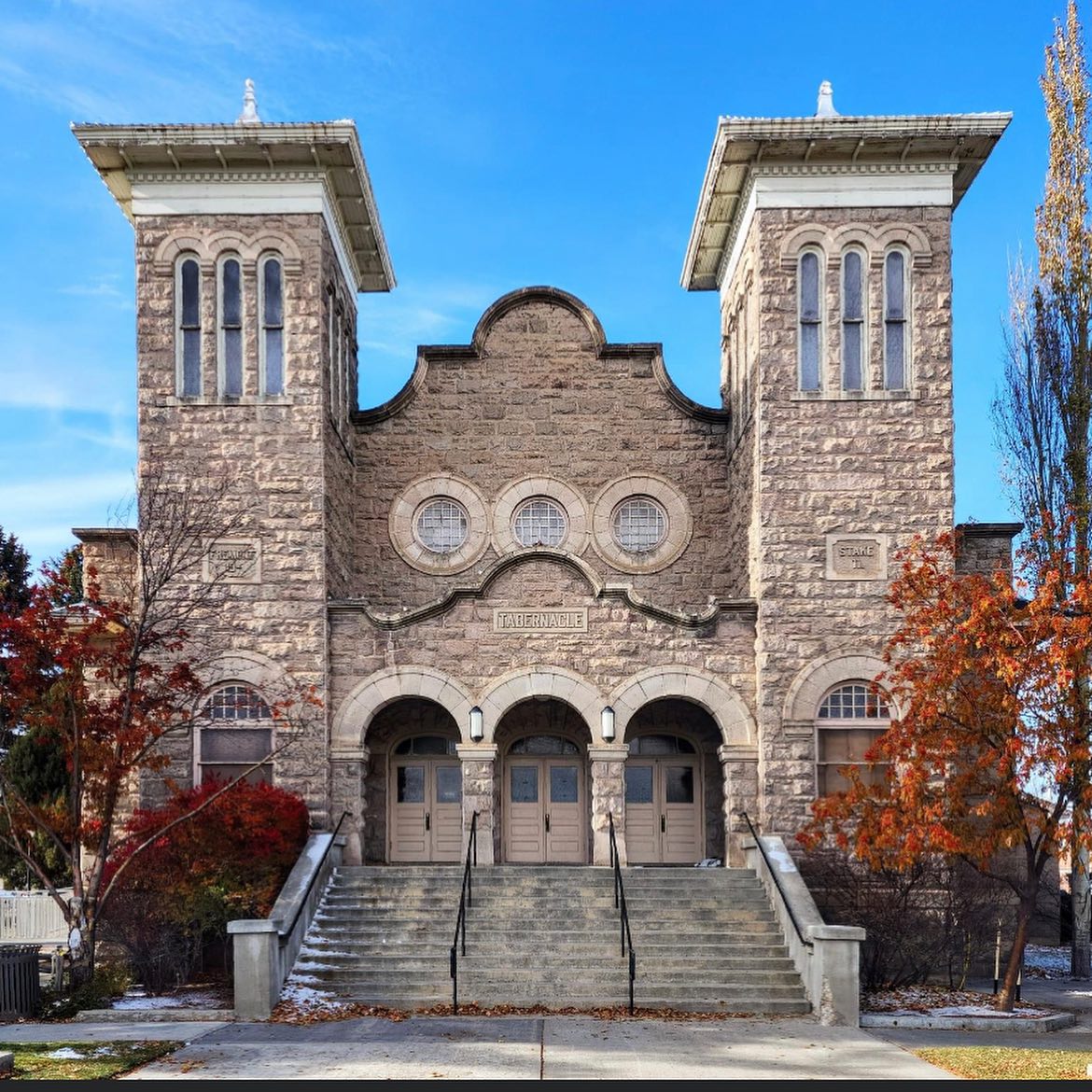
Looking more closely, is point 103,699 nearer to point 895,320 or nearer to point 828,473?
point 828,473

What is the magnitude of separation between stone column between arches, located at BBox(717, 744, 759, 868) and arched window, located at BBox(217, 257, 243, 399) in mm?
9074

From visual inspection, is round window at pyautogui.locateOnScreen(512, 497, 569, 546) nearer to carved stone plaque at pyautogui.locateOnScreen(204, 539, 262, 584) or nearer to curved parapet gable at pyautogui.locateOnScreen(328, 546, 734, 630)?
curved parapet gable at pyautogui.locateOnScreen(328, 546, 734, 630)

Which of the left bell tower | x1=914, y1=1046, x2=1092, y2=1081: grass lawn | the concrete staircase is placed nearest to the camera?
x1=914, y1=1046, x2=1092, y2=1081: grass lawn

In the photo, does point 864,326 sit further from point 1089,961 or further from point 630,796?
point 1089,961

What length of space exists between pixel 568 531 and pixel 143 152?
349 inches

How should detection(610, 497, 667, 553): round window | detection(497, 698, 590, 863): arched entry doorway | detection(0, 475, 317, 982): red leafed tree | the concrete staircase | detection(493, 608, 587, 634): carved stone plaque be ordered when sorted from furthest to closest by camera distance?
detection(610, 497, 667, 553): round window < detection(497, 698, 590, 863): arched entry doorway < detection(493, 608, 587, 634): carved stone plaque < detection(0, 475, 317, 982): red leafed tree < the concrete staircase

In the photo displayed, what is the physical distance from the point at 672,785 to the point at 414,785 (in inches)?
163

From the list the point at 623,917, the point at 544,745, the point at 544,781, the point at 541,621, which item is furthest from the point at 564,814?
Answer: the point at 623,917

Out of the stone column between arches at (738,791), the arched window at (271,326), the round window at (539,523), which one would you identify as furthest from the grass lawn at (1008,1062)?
the arched window at (271,326)

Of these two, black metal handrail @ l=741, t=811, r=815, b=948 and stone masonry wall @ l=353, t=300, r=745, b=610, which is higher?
stone masonry wall @ l=353, t=300, r=745, b=610

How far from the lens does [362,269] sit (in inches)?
1007

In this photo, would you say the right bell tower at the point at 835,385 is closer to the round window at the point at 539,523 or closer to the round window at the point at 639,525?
the round window at the point at 639,525

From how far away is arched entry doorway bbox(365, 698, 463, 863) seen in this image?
2236 cm

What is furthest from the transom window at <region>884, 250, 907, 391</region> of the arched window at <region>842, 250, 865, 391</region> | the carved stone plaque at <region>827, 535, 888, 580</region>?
the carved stone plaque at <region>827, 535, 888, 580</region>
